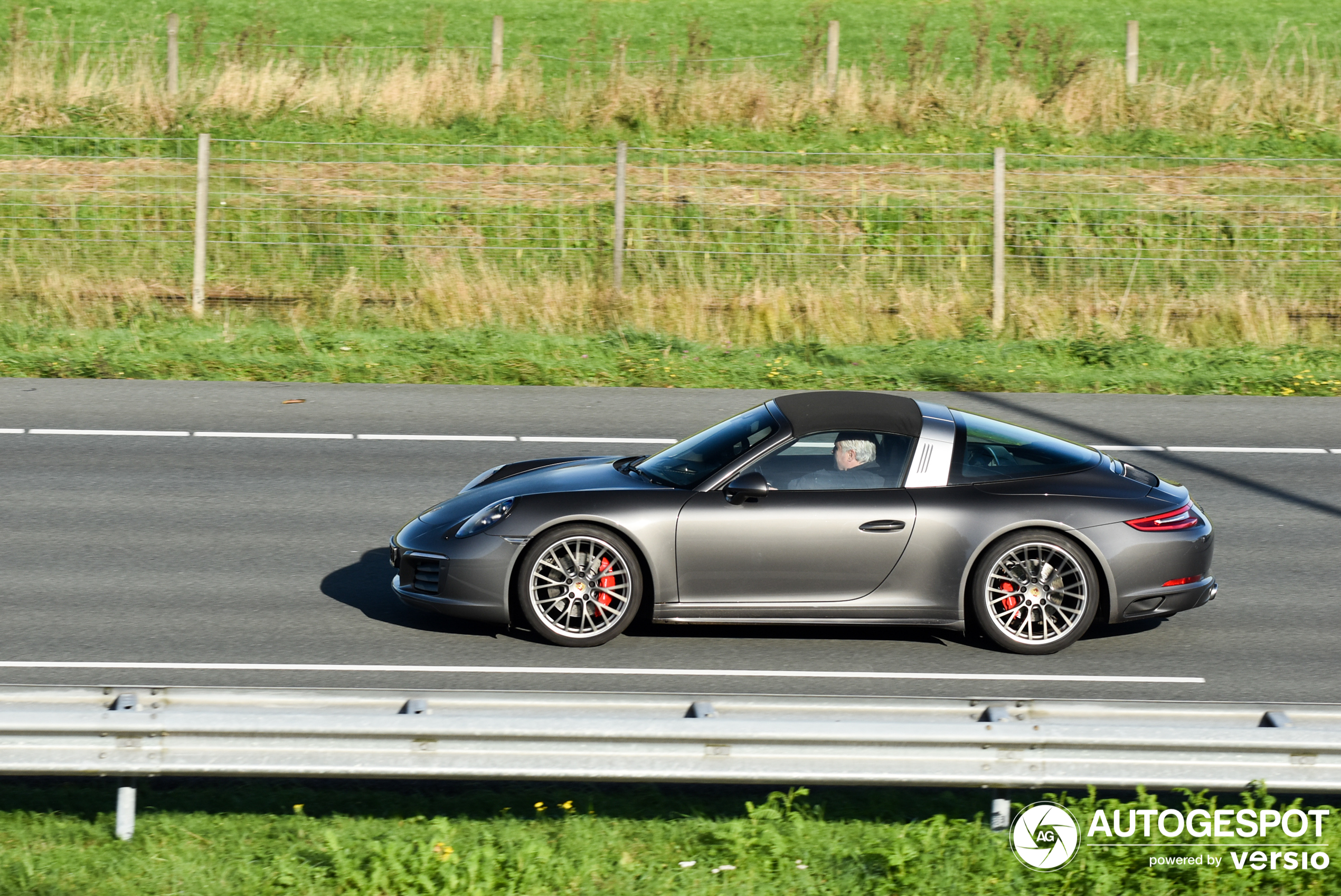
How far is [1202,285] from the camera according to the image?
793 inches

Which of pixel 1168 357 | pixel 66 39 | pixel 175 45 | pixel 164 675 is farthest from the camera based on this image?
pixel 66 39

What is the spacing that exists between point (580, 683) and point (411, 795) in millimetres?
1510

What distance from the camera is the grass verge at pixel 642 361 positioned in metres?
15.3

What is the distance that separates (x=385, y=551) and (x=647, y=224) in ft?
39.8

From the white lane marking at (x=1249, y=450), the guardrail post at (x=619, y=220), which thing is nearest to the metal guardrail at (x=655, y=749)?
the white lane marking at (x=1249, y=450)

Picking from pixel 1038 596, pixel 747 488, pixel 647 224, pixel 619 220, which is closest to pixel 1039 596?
pixel 1038 596

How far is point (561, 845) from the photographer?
539 cm

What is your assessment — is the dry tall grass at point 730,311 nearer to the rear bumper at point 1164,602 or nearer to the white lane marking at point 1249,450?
the white lane marking at point 1249,450

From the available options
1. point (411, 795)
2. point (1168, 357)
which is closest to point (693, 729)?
point (411, 795)

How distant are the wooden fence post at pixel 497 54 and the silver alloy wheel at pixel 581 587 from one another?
Answer: 19.2 meters

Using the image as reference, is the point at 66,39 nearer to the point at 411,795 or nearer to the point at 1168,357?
the point at 1168,357

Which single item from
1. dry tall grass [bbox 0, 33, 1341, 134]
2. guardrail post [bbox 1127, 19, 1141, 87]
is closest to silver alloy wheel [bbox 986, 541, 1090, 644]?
dry tall grass [bbox 0, 33, 1341, 134]

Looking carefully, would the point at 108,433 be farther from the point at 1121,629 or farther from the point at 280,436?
the point at 1121,629

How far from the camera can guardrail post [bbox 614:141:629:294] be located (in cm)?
1878
